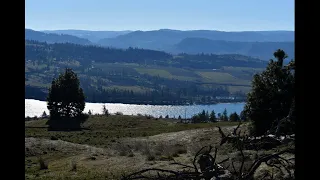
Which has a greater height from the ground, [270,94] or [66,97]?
[270,94]

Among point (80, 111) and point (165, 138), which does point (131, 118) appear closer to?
point (80, 111)

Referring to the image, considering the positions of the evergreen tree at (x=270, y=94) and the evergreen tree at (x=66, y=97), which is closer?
the evergreen tree at (x=270, y=94)

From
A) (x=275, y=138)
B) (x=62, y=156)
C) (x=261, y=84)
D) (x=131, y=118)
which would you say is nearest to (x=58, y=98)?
(x=131, y=118)

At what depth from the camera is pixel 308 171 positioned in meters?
1.21

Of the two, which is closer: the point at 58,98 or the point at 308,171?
the point at 308,171

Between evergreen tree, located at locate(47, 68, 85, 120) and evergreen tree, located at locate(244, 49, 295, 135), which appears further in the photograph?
evergreen tree, located at locate(47, 68, 85, 120)

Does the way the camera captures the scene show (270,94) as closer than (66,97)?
Yes

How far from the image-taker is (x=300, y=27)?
4.05 feet

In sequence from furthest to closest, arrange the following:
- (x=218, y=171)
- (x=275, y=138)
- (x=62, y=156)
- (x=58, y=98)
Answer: (x=58, y=98) → (x=62, y=156) → (x=275, y=138) → (x=218, y=171)

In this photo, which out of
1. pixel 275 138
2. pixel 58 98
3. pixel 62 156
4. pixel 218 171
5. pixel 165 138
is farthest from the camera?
pixel 58 98

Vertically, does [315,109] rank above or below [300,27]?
below
